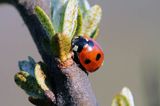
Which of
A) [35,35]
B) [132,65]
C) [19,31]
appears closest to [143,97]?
[132,65]

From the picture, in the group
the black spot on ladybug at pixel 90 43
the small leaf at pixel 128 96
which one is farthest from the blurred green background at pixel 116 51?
the small leaf at pixel 128 96

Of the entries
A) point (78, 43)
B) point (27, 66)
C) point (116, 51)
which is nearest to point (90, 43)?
point (78, 43)

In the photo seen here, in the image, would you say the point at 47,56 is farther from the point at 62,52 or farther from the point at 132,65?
the point at 132,65

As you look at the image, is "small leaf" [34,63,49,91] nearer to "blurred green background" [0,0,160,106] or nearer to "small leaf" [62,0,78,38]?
"small leaf" [62,0,78,38]

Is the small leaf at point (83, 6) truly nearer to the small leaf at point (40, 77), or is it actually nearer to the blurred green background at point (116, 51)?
the small leaf at point (40, 77)

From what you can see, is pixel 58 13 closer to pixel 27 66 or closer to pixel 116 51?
pixel 27 66

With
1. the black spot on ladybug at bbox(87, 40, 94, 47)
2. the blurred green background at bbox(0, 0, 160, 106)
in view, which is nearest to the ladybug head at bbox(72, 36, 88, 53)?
the black spot on ladybug at bbox(87, 40, 94, 47)
